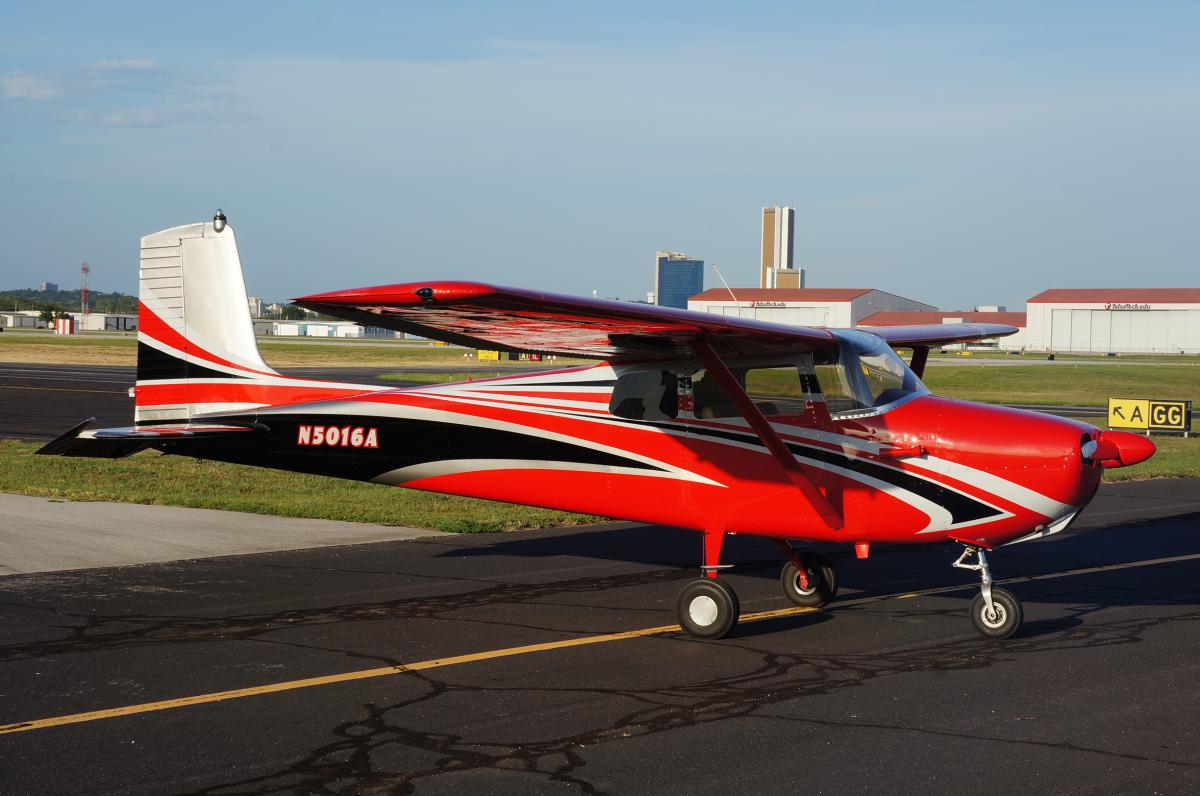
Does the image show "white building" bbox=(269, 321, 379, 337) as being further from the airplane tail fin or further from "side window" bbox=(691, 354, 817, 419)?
"side window" bbox=(691, 354, 817, 419)

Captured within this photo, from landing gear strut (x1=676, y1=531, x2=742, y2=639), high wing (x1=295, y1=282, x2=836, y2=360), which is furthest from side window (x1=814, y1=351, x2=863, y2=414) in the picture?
landing gear strut (x1=676, y1=531, x2=742, y2=639)

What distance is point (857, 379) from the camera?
29.9ft

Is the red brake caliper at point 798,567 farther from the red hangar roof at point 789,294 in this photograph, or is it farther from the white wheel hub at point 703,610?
the red hangar roof at point 789,294

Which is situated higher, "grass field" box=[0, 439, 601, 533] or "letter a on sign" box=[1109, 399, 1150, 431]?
"letter a on sign" box=[1109, 399, 1150, 431]

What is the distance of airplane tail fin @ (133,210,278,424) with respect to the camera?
10953mm

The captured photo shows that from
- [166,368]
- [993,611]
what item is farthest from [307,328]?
[993,611]

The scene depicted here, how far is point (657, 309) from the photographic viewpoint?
809 cm

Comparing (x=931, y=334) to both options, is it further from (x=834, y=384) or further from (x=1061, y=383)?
(x=1061, y=383)

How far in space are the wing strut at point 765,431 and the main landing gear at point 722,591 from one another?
849mm

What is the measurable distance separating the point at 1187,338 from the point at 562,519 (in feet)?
389

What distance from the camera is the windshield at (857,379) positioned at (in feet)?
29.8

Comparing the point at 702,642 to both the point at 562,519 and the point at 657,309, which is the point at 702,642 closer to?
the point at 657,309

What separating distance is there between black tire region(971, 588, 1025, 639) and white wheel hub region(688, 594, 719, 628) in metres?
2.03

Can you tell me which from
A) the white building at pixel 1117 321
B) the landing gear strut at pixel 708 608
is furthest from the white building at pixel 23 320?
the landing gear strut at pixel 708 608
